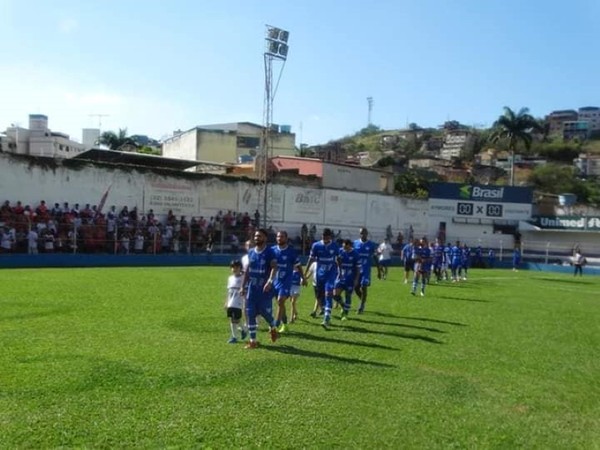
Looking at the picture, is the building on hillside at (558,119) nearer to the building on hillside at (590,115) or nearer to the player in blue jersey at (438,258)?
the building on hillside at (590,115)

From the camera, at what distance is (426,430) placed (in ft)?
21.8

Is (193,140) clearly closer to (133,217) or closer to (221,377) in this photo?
(133,217)

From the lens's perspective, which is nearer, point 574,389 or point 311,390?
point 311,390

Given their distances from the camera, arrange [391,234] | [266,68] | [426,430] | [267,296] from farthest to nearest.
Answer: [391,234]
[266,68]
[267,296]
[426,430]

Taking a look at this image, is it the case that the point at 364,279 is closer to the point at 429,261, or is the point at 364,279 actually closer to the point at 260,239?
the point at 260,239

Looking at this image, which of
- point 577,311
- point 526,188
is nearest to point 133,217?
point 577,311

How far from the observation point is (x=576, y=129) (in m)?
142

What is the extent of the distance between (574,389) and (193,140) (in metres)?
58.9

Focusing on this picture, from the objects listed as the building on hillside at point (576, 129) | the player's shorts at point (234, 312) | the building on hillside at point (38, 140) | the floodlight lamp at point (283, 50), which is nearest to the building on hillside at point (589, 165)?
the building on hillside at point (576, 129)

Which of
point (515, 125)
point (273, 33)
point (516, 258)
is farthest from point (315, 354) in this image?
point (515, 125)

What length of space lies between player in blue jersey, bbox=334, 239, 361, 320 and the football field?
0.66 meters

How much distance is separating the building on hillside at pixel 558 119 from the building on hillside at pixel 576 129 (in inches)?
84.4

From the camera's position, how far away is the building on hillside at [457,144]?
11443cm

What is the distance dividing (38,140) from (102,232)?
3497cm
